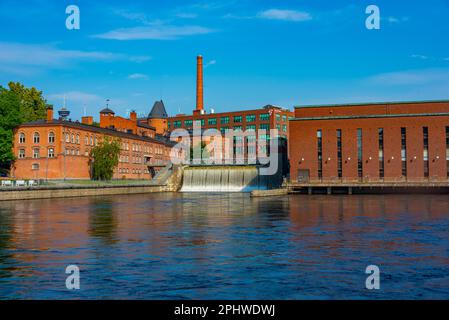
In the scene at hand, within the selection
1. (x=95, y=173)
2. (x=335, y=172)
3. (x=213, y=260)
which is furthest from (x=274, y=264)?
(x=95, y=173)

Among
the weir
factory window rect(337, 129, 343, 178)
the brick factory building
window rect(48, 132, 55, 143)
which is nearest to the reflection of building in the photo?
window rect(48, 132, 55, 143)

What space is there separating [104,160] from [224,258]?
75.3 meters

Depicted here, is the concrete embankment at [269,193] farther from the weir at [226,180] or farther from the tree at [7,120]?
the tree at [7,120]

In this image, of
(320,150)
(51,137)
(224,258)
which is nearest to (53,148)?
(51,137)

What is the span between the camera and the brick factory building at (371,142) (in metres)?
85.6

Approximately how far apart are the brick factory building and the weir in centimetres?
738

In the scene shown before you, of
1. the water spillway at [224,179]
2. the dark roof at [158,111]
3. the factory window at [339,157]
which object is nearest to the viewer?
the factory window at [339,157]

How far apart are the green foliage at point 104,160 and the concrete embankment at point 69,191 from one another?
8.02 metres

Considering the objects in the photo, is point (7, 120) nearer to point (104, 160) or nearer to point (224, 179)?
point (104, 160)

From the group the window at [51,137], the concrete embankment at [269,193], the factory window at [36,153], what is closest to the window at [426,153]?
→ the concrete embankment at [269,193]

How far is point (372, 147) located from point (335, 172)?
24.8 feet

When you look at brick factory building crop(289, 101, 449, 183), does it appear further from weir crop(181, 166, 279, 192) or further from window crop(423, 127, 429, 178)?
weir crop(181, 166, 279, 192)

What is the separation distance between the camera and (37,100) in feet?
379

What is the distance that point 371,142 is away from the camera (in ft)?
291
